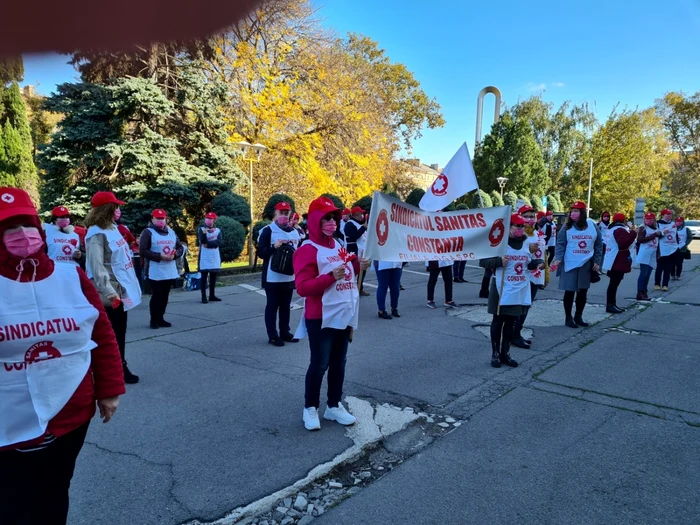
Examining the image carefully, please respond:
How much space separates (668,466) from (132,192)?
15.9 metres

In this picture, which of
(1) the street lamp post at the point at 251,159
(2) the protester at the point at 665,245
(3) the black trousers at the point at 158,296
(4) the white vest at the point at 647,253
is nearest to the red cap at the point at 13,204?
(3) the black trousers at the point at 158,296

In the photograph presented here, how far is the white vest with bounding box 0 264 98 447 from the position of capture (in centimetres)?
188

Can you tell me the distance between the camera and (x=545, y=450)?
12.2ft

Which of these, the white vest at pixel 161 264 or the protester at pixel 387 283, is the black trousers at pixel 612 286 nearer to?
the protester at pixel 387 283

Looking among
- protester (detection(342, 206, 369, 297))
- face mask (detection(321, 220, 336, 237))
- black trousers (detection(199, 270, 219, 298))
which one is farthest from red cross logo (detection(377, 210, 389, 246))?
black trousers (detection(199, 270, 219, 298))

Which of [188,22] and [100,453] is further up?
[188,22]

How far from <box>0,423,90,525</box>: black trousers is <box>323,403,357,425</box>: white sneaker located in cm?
233

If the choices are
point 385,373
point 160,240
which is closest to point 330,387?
point 385,373

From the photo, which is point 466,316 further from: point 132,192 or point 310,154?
point 310,154

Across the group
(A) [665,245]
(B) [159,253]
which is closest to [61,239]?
(B) [159,253]

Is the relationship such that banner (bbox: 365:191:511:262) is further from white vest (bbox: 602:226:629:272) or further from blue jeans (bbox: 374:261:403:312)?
white vest (bbox: 602:226:629:272)

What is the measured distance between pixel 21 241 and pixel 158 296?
18.1 ft

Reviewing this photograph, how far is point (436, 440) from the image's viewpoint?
12.7 ft

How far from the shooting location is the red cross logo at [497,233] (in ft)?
18.2
